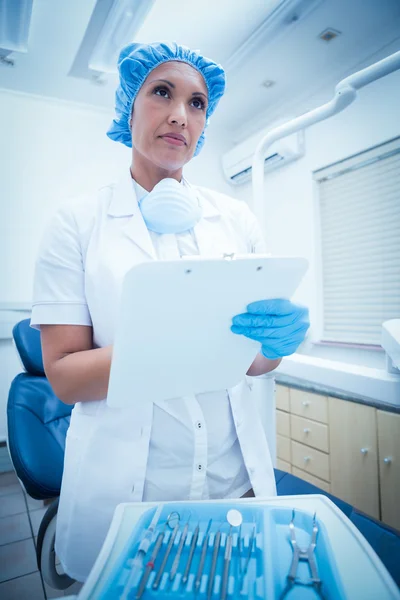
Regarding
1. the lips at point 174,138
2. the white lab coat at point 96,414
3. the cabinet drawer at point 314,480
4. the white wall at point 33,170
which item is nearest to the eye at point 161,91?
the lips at point 174,138

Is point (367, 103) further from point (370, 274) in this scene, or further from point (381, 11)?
point (370, 274)

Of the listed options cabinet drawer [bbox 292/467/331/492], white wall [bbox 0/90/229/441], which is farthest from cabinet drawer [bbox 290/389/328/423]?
white wall [bbox 0/90/229/441]

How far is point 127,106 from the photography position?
3.27 feet

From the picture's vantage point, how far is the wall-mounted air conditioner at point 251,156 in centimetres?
290

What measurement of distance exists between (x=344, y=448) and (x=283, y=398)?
1.77ft

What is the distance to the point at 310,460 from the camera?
6.81 ft

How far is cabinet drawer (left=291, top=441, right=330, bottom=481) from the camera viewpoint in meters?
1.97

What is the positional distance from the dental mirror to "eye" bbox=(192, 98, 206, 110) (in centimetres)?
92

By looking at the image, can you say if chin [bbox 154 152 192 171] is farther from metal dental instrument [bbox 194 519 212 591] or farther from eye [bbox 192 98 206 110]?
metal dental instrument [bbox 194 519 212 591]

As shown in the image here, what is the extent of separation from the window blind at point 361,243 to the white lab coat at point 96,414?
2044mm

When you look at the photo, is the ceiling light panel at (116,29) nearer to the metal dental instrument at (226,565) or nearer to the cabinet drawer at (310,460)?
the metal dental instrument at (226,565)

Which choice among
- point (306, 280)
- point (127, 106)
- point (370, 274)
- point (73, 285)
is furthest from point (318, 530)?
point (306, 280)

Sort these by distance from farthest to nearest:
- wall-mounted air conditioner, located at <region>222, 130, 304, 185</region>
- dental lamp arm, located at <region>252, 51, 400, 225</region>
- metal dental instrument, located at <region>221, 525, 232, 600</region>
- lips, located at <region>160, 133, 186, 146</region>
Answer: wall-mounted air conditioner, located at <region>222, 130, 304, 185</region> → dental lamp arm, located at <region>252, 51, 400, 225</region> → lips, located at <region>160, 133, 186, 146</region> → metal dental instrument, located at <region>221, 525, 232, 600</region>

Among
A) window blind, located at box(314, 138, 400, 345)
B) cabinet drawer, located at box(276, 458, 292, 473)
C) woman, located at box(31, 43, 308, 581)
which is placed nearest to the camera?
woman, located at box(31, 43, 308, 581)
